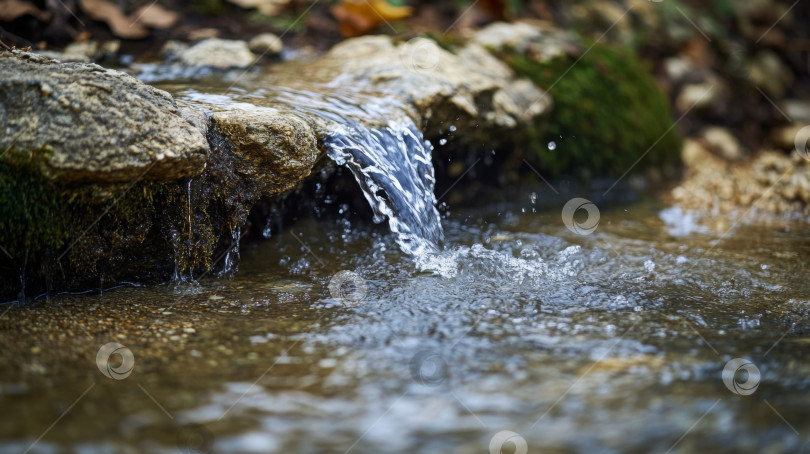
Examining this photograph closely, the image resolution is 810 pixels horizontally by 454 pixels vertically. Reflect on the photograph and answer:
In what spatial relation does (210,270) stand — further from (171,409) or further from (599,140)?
(599,140)

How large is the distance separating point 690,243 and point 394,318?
2.03 metres

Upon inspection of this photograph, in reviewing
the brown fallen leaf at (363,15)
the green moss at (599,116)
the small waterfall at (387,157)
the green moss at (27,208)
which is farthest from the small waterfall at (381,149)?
the green moss at (599,116)

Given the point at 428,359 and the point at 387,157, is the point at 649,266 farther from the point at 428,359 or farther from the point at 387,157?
the point at 428,359

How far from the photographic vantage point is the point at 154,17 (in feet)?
14.1

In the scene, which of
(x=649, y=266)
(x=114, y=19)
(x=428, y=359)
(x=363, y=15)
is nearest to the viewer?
(x=428, y=359)

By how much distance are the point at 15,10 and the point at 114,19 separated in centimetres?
61

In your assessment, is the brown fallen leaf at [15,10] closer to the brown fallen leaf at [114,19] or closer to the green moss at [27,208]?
the brown fallen leaf at [114,19]

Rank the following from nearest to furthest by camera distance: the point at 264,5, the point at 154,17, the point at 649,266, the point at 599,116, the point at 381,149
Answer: the point at 649,266
the point at 381,149
the point at 154,17
the point at 264,5
the point at 599,116

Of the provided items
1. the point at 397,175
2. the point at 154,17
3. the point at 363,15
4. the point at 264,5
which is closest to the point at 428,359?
the point at 397,175

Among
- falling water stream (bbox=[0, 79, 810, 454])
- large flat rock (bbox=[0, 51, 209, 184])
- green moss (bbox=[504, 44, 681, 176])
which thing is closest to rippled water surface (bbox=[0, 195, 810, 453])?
falling water stream (bbox=[0, 79, 810, 454])

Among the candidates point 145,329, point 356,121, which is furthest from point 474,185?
point 145,329

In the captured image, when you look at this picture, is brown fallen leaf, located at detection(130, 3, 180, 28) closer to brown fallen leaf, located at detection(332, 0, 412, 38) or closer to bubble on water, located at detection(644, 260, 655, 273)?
brown fallen leaf, located at detection(332, 0, 412, 38)

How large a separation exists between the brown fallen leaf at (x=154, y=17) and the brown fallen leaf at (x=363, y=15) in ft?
3.89

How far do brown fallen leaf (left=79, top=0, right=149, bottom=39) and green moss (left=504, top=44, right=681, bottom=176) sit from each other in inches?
102
